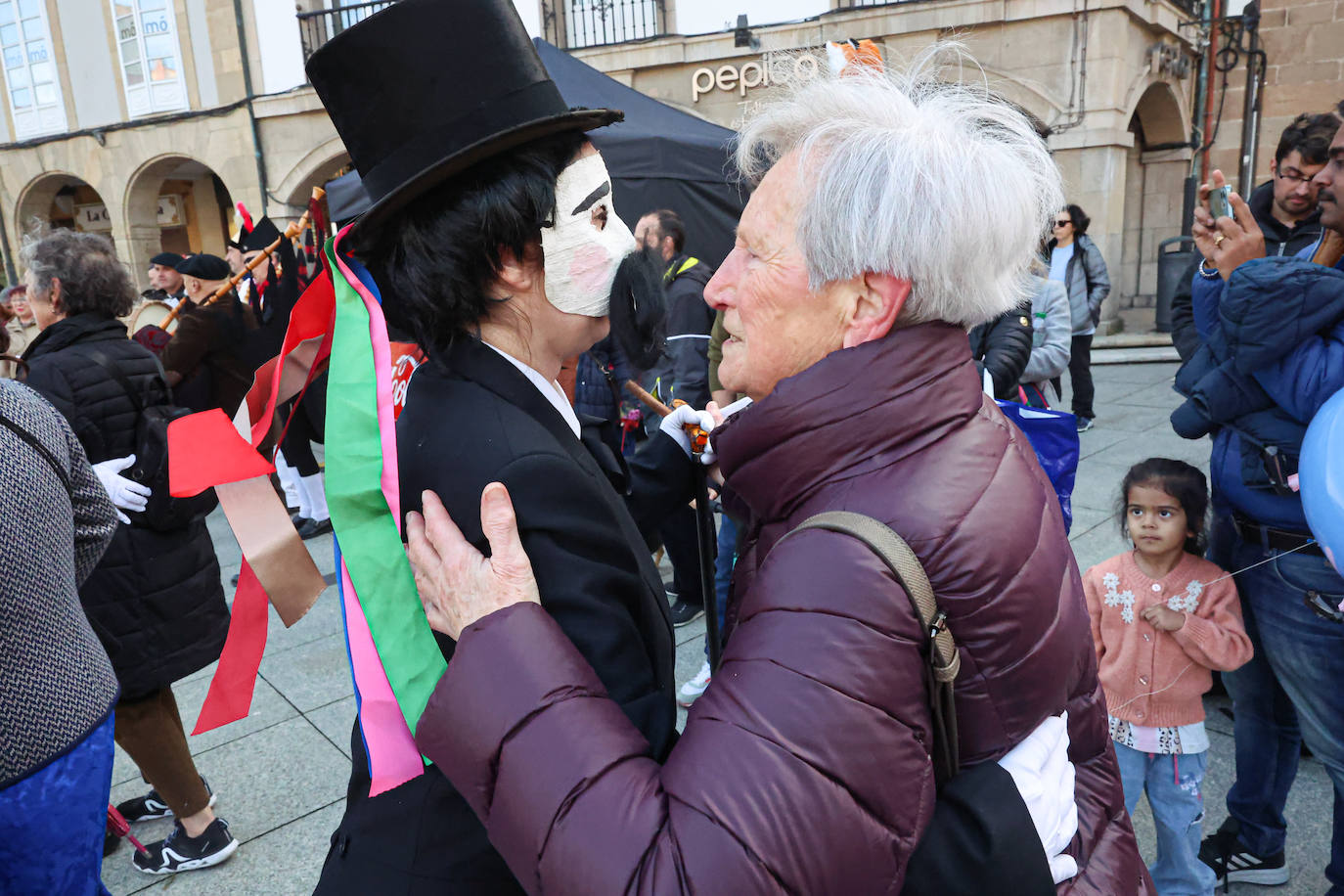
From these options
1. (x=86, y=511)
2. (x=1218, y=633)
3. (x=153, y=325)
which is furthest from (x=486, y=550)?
(x=153, y=325)

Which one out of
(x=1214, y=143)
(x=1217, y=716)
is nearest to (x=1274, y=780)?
(x=1217, y=716)

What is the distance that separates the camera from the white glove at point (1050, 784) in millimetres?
1010

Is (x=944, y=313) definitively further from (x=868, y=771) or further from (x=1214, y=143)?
(x=1214, y=143)

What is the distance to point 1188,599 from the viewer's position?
2.44 meters

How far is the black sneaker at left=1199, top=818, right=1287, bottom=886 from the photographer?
2455mm

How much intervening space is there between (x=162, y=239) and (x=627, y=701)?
1985 cm

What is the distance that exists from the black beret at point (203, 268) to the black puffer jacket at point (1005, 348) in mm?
4912

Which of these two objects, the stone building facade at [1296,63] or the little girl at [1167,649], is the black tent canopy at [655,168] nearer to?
the little girl at [1167,649]

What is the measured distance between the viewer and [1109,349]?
469 inches

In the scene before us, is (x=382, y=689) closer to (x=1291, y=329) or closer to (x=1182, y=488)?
(x=1291, y=329)

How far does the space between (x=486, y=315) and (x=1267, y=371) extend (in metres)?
1.99

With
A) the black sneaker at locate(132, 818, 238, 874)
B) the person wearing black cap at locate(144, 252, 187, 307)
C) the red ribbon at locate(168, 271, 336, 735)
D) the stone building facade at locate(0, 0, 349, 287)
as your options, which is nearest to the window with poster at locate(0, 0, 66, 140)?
the stone building facade at locate(0, 0, 349, 287)

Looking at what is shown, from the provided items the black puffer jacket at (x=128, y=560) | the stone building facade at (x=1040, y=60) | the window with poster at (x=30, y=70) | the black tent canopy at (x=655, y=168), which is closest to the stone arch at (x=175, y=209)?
the window with poster at (x=30, y=70)

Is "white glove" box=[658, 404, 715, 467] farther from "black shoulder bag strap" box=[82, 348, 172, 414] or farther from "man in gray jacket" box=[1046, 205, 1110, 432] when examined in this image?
"man in gray jacket" box=[1046, 205, 1110, 432]
